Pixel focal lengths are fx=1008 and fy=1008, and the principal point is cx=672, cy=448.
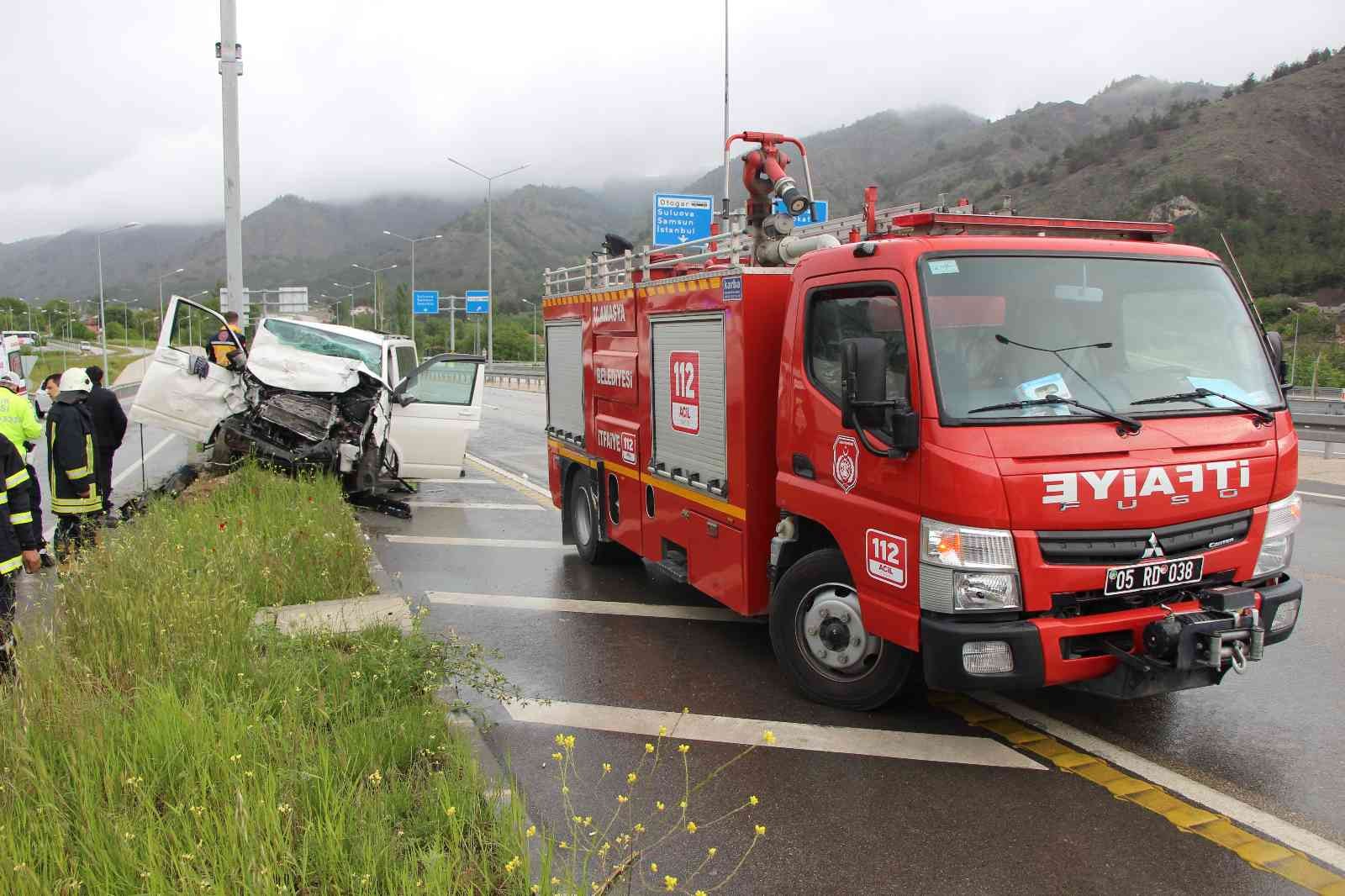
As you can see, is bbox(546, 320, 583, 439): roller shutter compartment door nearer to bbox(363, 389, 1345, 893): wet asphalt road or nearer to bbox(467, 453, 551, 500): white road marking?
bbox(363, 389, 1345, 893): wet asphalt road

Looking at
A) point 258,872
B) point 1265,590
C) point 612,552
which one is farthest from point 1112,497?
point 612,552

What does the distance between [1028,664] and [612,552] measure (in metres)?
4.89

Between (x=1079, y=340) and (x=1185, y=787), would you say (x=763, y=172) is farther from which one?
(x=1185, y=787)

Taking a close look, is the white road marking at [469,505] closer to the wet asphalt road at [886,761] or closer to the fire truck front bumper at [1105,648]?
the wet asphalt road at [886,761]

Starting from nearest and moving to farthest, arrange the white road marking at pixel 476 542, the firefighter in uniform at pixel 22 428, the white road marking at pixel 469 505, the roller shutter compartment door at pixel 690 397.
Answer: the firefighter in uniform at pixel 22 428 → the roller shutter compartment door at pixel 690 397 → the white road marking at pixel 476 542 → the white road marking at pixel 469 505

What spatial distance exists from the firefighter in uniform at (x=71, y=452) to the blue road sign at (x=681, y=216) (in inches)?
682

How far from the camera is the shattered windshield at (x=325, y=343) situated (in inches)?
460

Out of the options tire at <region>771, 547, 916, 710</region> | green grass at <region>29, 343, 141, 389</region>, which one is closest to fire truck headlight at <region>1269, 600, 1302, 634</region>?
tire at <region>771, 547, 916, 710</region>

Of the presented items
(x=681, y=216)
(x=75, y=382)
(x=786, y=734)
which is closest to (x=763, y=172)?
(x=786, y=734)

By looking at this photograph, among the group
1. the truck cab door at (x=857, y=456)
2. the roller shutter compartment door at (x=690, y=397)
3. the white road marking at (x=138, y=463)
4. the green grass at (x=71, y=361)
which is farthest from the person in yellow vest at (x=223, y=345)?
the green grass at (x=71, y=361)

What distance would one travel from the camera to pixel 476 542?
9984 millimetres

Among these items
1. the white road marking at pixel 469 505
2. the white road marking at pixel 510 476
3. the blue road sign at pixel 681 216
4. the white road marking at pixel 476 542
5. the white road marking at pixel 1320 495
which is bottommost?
the white road marking at pixel 476 542

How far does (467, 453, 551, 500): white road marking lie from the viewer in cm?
1327

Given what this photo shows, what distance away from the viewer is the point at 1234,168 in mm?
51844
